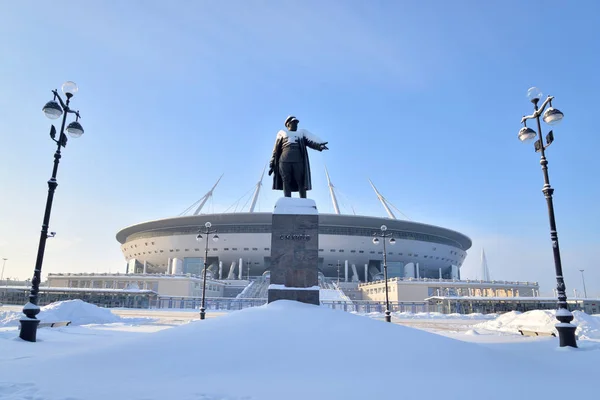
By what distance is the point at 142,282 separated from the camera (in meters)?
58.7

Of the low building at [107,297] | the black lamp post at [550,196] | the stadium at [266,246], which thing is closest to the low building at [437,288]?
the stadium at [266,246]

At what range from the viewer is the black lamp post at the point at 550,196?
11.1 m

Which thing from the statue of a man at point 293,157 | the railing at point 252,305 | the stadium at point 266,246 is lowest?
the railing at point 252,305

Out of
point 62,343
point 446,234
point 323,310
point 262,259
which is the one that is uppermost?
point 446,234

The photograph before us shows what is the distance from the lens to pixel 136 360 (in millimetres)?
6836

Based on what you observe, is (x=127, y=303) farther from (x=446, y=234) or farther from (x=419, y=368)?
(x=446, y=234)

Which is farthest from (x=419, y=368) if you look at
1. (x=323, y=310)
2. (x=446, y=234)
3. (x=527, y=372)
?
(x=446, y=234)

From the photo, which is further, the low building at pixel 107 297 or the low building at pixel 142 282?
the low building at pixel 142 282

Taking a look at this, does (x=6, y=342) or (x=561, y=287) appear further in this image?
(x=561, y=287)

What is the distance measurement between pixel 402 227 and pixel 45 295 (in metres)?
57.7

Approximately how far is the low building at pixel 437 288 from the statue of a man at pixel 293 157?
148ft

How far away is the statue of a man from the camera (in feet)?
40.5

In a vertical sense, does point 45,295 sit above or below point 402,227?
below

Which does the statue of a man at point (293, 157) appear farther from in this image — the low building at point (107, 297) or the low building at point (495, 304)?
the low building at point (107, 297)
